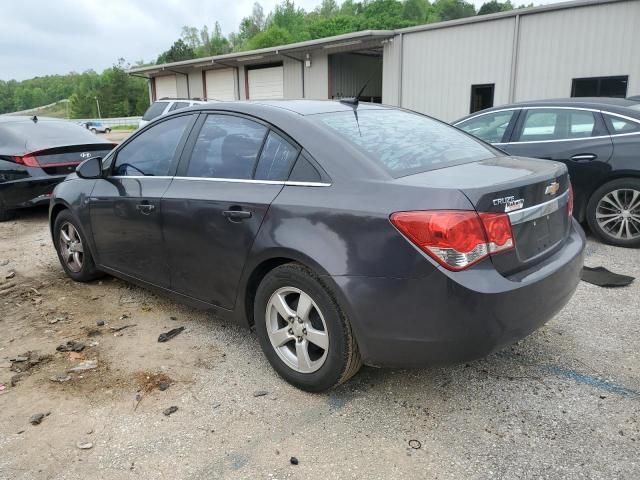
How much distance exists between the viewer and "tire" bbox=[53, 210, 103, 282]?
182 inches

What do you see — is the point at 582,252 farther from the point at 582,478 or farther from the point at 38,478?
the point at 38,478

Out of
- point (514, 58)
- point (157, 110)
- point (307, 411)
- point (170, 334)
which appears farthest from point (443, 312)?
point (157, 110)

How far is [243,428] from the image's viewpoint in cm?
266

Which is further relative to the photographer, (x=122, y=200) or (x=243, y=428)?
(x=122, y=200)

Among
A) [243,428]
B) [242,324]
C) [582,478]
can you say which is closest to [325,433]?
[243,428]

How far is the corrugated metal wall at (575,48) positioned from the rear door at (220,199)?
12.7m

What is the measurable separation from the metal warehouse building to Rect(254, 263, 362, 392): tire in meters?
11.6

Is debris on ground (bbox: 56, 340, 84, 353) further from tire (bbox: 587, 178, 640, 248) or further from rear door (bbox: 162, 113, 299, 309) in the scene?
tire (bbox: 587, 178, 640, 248)

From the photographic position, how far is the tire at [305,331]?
266cm

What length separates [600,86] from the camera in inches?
528

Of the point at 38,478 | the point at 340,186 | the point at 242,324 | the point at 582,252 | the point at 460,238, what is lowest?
the point at 38,478

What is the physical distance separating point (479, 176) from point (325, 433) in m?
1.49

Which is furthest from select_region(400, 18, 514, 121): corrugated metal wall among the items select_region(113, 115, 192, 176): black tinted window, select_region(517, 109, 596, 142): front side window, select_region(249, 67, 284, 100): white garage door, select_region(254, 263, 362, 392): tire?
select_region(254, 263, 362, 392): tire

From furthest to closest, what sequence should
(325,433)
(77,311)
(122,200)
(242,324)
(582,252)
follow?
(77,311) → (122,200) → (242,324) → (582,252) → (325,433)
